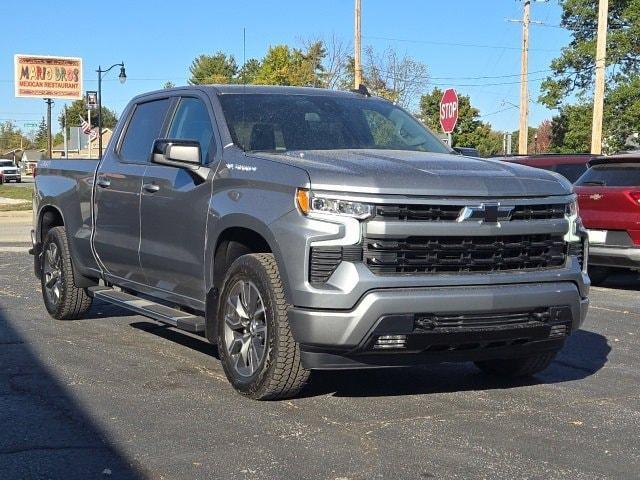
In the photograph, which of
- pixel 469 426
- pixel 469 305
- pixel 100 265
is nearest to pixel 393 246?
pixel 469 305

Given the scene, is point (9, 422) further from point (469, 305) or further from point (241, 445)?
point (469, 305)

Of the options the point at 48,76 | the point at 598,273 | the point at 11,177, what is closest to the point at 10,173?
the point at 11,177

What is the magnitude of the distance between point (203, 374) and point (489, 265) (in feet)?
7.16

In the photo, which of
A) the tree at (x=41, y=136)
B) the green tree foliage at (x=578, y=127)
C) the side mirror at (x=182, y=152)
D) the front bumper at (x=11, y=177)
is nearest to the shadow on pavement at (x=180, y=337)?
the side mirror at (x=182, y=152)

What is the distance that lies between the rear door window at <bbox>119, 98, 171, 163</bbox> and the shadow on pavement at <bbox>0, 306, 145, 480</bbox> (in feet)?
5.90

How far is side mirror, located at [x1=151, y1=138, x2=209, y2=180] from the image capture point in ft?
18.7

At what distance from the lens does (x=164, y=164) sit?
19.8 ft

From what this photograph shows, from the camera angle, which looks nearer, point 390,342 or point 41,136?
point 390,342

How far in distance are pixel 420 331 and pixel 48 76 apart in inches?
1966

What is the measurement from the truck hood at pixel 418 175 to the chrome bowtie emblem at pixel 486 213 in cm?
7

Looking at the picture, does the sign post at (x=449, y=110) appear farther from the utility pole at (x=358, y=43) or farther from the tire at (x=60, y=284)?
the utility pole at (x=358, y=43)

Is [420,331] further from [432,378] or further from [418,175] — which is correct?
[432,378]

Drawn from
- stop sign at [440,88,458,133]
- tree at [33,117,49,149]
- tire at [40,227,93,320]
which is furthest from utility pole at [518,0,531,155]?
tree at [33,117,49,149]

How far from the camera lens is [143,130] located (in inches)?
278
